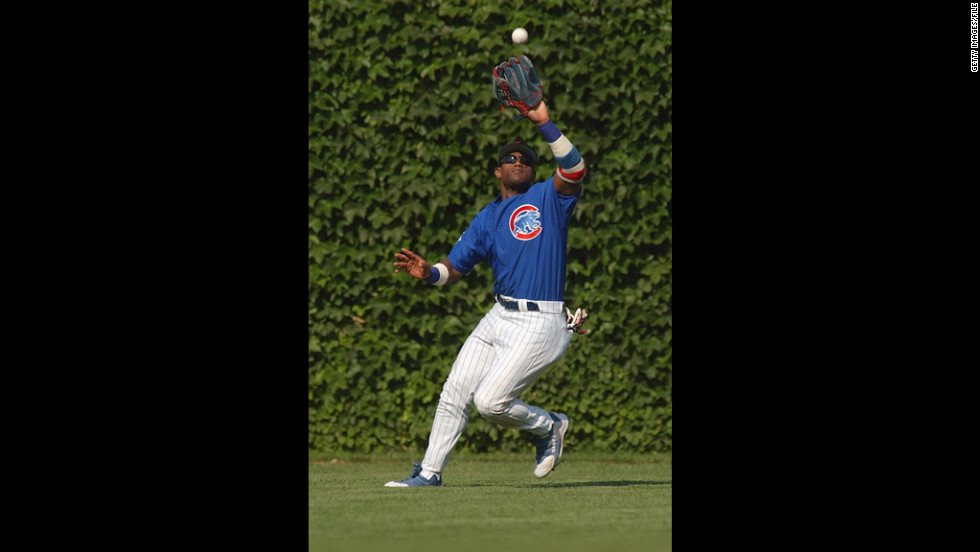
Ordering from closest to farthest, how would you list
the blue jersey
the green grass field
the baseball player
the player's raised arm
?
the green grass field → the player's raised arm → the baseball player → the blue jersey

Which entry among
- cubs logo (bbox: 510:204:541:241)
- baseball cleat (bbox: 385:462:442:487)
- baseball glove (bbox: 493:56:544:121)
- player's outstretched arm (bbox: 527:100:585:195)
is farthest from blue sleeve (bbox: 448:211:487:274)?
baseball cleat (bbox: 385:462:442:487)

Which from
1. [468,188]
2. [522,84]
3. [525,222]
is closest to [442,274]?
[525,222]

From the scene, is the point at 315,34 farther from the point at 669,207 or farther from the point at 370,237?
the point at 669,207

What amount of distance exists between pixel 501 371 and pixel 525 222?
3.26 ft

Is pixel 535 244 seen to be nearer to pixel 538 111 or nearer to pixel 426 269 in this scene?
pixel 426 269

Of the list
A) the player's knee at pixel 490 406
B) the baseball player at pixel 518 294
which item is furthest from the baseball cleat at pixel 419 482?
the player's knee at pixel 490 406

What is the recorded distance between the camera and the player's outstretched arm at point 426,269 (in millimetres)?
8398

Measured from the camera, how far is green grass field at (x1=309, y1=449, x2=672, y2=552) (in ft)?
21.4

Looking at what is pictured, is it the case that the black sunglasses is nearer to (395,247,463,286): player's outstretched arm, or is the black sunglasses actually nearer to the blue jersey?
the blue jersey

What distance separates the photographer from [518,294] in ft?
27.6

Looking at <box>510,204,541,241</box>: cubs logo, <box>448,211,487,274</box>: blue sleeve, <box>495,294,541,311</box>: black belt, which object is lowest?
<box>495,294,541,311</box>: black belt

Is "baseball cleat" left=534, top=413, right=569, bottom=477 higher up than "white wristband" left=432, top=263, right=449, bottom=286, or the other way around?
"white wristband" left=432, top=263, right=449, bottom=286

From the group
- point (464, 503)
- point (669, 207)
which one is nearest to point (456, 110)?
point (669, 207)

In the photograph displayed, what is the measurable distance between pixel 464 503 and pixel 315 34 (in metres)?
4.51
